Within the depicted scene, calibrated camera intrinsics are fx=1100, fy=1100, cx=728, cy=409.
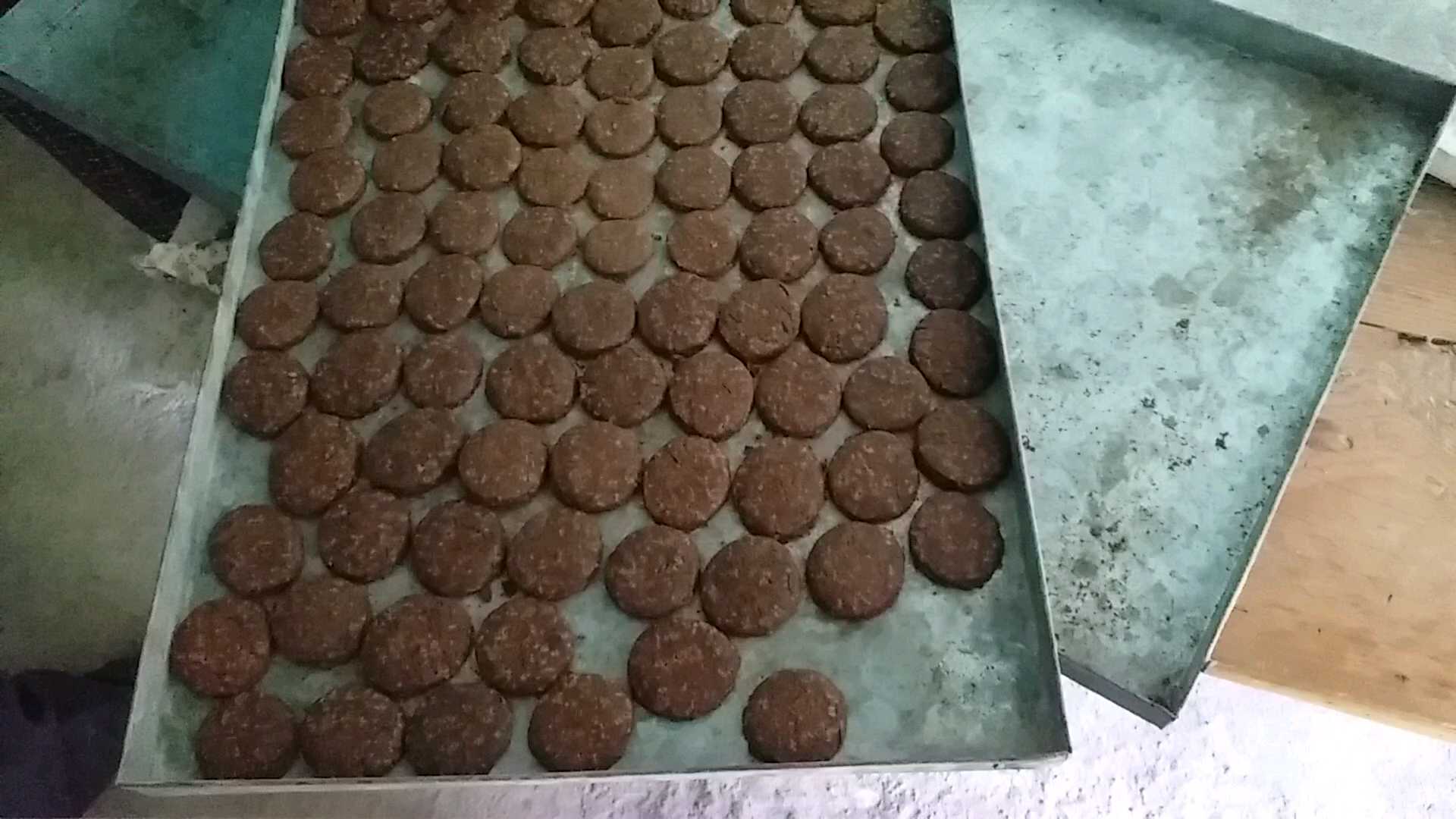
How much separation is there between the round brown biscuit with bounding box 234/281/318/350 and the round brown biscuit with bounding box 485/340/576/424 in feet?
0.66

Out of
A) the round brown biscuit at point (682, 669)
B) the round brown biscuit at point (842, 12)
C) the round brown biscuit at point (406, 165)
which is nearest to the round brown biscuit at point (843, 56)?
the round brown biscuit at point (842, 12)

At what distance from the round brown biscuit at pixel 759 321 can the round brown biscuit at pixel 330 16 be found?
607mm

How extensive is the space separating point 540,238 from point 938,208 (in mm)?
421

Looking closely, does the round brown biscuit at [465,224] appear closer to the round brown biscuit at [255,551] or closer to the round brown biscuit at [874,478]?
the round brown biscuit at [255,551]

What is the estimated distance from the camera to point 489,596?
1019 mm

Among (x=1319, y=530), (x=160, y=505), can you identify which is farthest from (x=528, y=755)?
(x=160, y=505)

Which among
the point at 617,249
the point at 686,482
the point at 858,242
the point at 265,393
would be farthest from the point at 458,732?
the point at 858,242

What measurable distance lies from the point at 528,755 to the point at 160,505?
93 centimetres

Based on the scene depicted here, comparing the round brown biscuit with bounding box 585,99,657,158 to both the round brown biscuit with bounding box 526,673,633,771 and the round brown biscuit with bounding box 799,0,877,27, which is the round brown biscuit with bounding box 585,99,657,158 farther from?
the round brown biscuit with bounding box 526,673,633,771

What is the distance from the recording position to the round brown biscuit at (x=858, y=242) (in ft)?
3.72

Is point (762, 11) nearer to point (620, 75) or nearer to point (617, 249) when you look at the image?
point (620, 75)

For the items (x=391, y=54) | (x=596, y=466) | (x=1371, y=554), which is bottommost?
(x=1371, y=554)

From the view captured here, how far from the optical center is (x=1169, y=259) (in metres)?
1.19

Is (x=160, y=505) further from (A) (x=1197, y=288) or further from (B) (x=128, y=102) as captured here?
(A) (x=1197, y=288)
